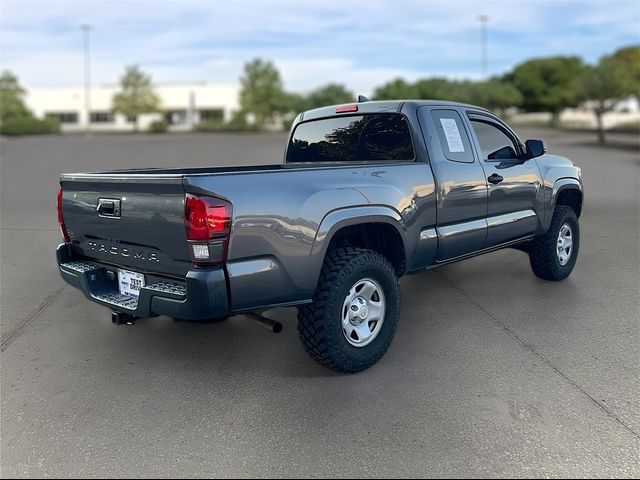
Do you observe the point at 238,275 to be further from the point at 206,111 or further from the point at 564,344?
the point at 206,111

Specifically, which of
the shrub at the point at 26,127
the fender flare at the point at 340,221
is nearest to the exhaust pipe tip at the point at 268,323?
the fender flare at the point at 340,221

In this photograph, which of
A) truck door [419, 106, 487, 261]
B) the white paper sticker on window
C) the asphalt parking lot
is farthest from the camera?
the white paper sticker on window

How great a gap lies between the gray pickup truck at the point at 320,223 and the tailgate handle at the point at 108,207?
0.04 ft

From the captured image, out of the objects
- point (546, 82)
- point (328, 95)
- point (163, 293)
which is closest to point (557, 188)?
point (163, 293)

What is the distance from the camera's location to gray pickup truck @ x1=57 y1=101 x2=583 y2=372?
12.0 feet

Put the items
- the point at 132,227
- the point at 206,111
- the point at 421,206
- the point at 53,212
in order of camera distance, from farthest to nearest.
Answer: the point at 206,111, the point at 53,212, the point at 421,206, the point at 132,227

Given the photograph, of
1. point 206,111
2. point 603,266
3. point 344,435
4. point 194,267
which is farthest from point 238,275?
point 206,111

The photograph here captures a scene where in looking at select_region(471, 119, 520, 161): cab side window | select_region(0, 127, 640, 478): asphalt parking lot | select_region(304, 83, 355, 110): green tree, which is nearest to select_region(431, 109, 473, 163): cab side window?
select_region(471, 119, 520, 161): cab side window

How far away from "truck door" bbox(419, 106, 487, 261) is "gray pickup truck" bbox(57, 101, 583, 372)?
0.02 meters

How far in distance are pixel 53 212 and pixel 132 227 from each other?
8.22m

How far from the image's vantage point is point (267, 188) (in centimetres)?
374

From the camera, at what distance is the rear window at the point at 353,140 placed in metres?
5.17

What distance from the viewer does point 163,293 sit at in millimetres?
3773

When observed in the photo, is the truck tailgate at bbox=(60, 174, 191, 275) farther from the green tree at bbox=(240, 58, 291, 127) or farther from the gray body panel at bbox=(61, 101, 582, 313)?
the green tree at bbox=(240, 58, 291, 127)
